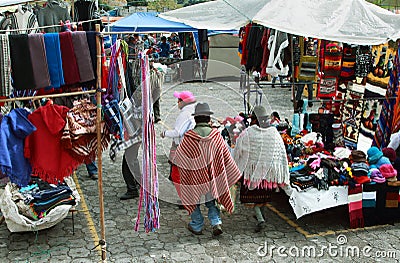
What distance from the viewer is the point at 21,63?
12.1 ft

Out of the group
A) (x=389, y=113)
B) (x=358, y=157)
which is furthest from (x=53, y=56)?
(x=389, y=113)

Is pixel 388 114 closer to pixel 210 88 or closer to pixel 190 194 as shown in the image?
pixel 190 194

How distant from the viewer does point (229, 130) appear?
6.20 metres

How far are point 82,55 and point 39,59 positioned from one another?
0.35m

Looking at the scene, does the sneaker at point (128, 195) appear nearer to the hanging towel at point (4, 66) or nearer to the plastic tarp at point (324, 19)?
the plastic tarp at point (324, 19)

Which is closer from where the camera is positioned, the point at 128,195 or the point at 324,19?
the point at 324,19

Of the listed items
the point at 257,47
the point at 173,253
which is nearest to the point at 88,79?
the point at 173,253

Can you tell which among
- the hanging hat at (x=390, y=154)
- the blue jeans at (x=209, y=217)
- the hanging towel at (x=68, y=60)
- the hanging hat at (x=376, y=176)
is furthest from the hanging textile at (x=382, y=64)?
the hanging towel at (x=68, y=60)

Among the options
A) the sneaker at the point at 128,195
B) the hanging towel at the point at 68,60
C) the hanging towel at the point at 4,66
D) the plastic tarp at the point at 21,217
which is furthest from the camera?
the sneaker at the point at 128,195

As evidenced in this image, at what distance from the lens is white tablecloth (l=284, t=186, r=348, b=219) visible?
5047 millimetres

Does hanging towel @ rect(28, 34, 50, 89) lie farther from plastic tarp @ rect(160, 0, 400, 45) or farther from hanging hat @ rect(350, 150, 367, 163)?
hanging hat @ rect(350, 150, 367, 163)

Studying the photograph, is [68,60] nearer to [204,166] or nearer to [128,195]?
[204,166]

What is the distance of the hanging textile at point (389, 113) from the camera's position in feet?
21.8

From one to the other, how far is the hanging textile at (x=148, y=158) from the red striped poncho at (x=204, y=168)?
0.50 m
